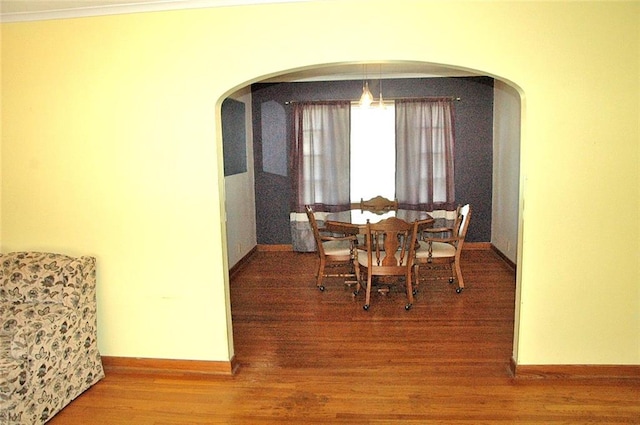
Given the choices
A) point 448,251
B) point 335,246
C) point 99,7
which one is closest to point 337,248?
point 335,246

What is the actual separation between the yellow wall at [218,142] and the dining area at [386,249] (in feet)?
4.87

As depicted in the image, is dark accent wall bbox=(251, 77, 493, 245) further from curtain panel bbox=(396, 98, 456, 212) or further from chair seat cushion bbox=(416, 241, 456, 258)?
chair seat cushion bbox=(416, 241, 456, 258)

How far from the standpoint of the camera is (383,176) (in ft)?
23.9

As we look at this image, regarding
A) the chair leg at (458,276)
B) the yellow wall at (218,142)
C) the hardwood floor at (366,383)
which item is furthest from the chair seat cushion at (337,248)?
the yellow wall at (218,142)

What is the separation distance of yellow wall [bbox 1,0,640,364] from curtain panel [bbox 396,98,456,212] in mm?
3701

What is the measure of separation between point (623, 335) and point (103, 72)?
371 cm

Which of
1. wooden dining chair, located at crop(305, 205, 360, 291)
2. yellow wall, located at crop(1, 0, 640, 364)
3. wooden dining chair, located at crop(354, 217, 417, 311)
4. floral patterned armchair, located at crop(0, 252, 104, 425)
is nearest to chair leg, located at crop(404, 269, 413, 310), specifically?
wooden dining chair, located at crop(354, 217, 417, 311)

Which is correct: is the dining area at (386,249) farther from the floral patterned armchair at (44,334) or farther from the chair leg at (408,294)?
the floral patterned armchair at (44,334)

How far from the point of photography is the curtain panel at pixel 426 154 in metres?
6.98

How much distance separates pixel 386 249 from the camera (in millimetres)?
4805

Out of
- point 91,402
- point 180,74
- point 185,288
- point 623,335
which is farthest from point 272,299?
point 623,335

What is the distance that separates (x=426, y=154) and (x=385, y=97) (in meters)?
0.93

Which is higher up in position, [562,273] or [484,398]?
[562,273]

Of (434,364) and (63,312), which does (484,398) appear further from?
(63,312)
